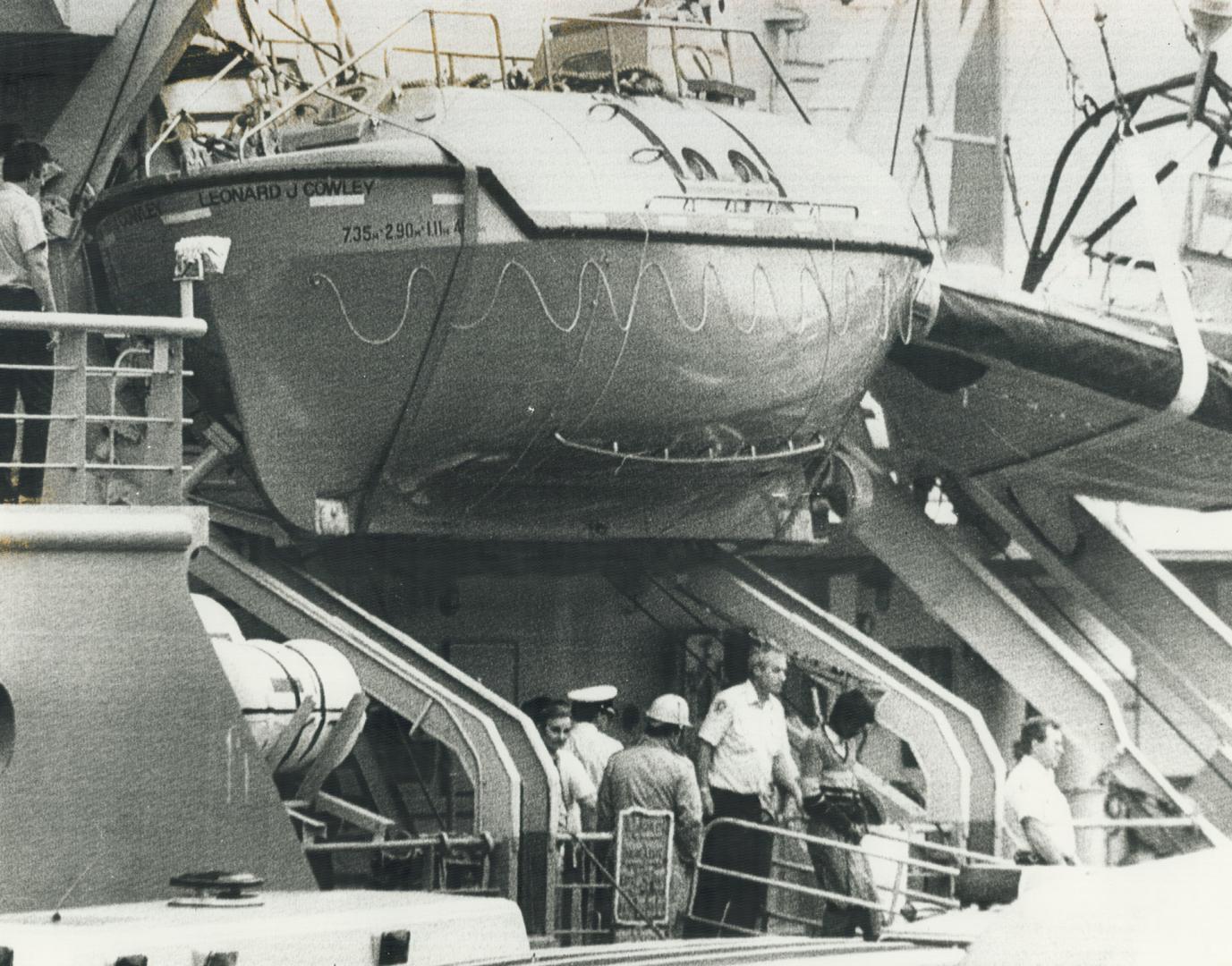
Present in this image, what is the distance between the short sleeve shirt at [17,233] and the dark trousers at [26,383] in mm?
83

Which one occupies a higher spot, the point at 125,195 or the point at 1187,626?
the point at 125,195

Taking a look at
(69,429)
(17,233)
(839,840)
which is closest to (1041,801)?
(839,840)

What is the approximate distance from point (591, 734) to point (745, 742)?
41.4 inches

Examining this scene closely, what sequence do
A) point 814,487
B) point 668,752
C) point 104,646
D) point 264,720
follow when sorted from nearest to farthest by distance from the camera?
point 104,646 → point 264,720 → point 668,752 → point 814,487

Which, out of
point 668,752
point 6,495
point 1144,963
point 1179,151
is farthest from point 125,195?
point 1179,151

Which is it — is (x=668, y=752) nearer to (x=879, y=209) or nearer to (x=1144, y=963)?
(x=879, y=209)

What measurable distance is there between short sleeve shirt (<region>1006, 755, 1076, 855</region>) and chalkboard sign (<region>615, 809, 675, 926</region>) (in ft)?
7.27

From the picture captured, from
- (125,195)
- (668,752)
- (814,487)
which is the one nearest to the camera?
(668,752)

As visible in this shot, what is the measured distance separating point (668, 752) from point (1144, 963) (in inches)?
253

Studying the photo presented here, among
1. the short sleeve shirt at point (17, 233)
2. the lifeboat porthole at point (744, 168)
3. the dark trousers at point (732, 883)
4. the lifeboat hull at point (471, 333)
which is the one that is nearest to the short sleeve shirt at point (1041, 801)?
the dark trousers at point (732, 883)

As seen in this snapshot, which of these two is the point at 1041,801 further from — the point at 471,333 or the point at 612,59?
the point at 612,59

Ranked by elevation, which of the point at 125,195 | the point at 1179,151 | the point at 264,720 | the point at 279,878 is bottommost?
the point at 279,878

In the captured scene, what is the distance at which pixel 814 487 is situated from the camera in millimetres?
14758

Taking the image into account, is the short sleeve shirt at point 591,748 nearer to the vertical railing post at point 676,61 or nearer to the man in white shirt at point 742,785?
the man in white shirt at point 742,785
